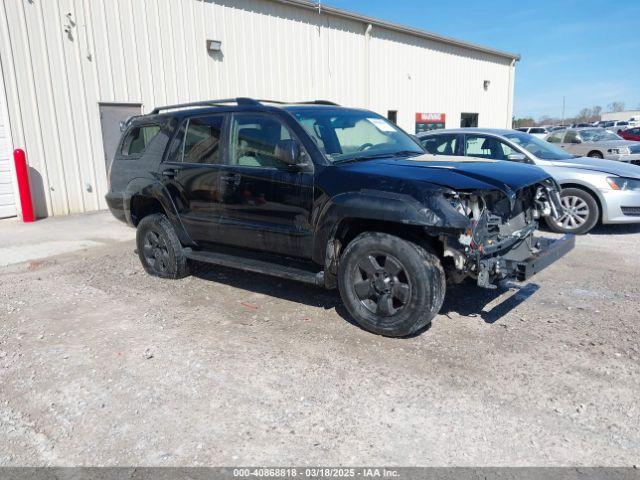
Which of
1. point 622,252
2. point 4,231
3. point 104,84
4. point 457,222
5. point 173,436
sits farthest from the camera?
point 104,84

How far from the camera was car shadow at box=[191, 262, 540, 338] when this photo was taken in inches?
185

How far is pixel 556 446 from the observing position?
2773 millimetres

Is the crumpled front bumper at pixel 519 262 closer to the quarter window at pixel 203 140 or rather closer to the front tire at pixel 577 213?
the quarter window at pixel 203 140

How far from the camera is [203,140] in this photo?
5297 millimetres

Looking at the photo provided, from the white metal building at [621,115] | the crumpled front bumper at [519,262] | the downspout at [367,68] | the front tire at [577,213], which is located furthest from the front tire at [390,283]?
the white metal building at [621,115]

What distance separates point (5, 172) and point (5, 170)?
0.16 feet

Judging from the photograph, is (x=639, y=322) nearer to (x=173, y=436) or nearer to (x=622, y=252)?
(x=622, y=252)

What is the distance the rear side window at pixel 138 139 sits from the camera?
233 inches

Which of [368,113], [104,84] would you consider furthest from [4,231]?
[368,113]

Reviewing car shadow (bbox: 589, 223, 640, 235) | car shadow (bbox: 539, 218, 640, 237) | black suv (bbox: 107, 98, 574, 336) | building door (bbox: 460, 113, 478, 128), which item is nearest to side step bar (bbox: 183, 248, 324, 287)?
black suv (bbox: 107, 98, 574, 336)

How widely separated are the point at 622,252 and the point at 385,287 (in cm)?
429

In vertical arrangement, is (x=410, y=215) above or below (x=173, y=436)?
above

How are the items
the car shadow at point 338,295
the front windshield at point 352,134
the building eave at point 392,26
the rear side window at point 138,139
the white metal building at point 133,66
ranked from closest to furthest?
the front windshield at point 352,134 → the car shadow at point 338,295 → the rear side window at point 138,139 → the white metal building at point 133,66 → the building eave at point 392,26

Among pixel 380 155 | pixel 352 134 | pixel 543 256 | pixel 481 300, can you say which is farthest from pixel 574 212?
pixel 352 134
